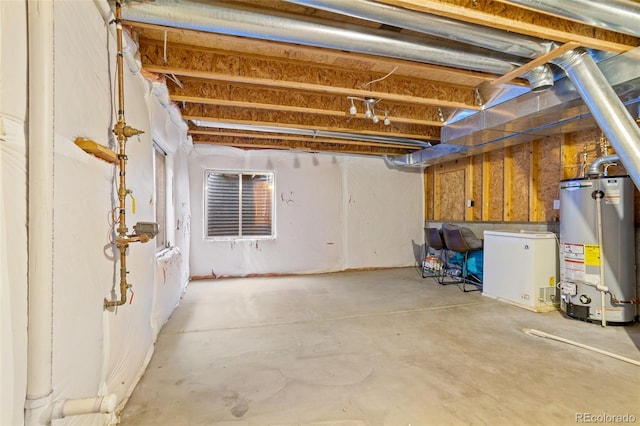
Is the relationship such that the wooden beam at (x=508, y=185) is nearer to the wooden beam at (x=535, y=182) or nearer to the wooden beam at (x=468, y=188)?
the wooden beam at (x=535, y=182)

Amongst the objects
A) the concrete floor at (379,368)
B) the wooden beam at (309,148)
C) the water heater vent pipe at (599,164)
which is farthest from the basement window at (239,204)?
the water heater vent pipe at (599,164)

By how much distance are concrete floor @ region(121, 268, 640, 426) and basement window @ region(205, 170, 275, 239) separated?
1.80 metres

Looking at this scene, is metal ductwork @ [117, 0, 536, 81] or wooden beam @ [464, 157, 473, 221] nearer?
metal ductwork @ [117, 0, 536, 81]

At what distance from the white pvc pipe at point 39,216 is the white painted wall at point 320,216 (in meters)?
3.93

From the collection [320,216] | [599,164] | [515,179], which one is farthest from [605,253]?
[320,216]

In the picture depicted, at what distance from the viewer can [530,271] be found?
10.8 ft

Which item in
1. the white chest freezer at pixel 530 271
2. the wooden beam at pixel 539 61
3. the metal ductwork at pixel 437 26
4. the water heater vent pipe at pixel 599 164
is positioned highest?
the metal ductwork at pixel 437 26

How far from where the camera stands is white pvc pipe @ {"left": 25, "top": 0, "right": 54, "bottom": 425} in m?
0.93

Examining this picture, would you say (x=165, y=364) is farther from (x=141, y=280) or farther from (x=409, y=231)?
(x=409, y=231)

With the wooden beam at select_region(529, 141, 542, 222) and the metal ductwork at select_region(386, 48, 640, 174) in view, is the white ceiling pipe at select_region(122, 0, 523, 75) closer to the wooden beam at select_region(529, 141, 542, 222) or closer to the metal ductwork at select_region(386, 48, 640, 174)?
the metal ductwork at select_region(386, 48, 640, 174)

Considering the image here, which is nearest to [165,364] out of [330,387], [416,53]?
[330,387]

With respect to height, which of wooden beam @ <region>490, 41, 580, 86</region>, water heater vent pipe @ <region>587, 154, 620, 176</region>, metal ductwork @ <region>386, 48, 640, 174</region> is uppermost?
wooden beam @ <region>490, 41, 580, 86</region>

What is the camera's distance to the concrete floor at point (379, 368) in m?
1.56

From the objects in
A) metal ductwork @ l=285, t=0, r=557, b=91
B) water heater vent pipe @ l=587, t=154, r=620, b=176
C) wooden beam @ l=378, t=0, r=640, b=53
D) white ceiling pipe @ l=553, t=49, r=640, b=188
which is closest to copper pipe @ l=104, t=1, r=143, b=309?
metal ductwork @ l=285, t=0, r=557, b=91
